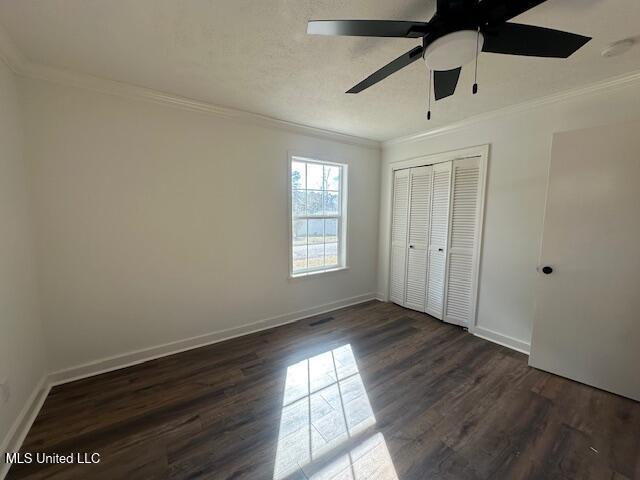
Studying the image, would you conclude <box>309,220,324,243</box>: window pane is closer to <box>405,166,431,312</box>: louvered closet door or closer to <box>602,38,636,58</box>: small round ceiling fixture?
<box>405,166,431,312</box>: louvered closet door

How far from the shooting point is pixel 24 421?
1620 mm

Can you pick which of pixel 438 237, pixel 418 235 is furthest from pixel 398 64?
pixel 418 235

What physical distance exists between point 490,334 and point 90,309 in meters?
3.82

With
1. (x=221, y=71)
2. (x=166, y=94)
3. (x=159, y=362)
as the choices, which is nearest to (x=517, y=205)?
(x=221, y=71)

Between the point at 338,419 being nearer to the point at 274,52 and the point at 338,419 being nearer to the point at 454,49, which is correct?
the point at 454,49

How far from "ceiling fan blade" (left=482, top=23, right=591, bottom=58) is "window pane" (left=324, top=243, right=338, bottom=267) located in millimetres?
2651

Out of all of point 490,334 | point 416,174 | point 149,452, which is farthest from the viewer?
point 416,174

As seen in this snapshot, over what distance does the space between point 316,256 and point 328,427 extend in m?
2.08

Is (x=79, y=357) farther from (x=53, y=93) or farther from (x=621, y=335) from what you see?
(x=621, y=335)

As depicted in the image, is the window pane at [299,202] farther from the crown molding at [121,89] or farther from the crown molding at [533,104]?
the crown molding at [533,104]

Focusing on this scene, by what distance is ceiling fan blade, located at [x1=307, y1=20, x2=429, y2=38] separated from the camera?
1.08 m

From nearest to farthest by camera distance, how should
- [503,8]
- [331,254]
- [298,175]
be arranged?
[503,8], [298,175], [331,254]

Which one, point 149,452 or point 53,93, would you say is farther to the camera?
point 53,93

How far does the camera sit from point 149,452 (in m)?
1.49
